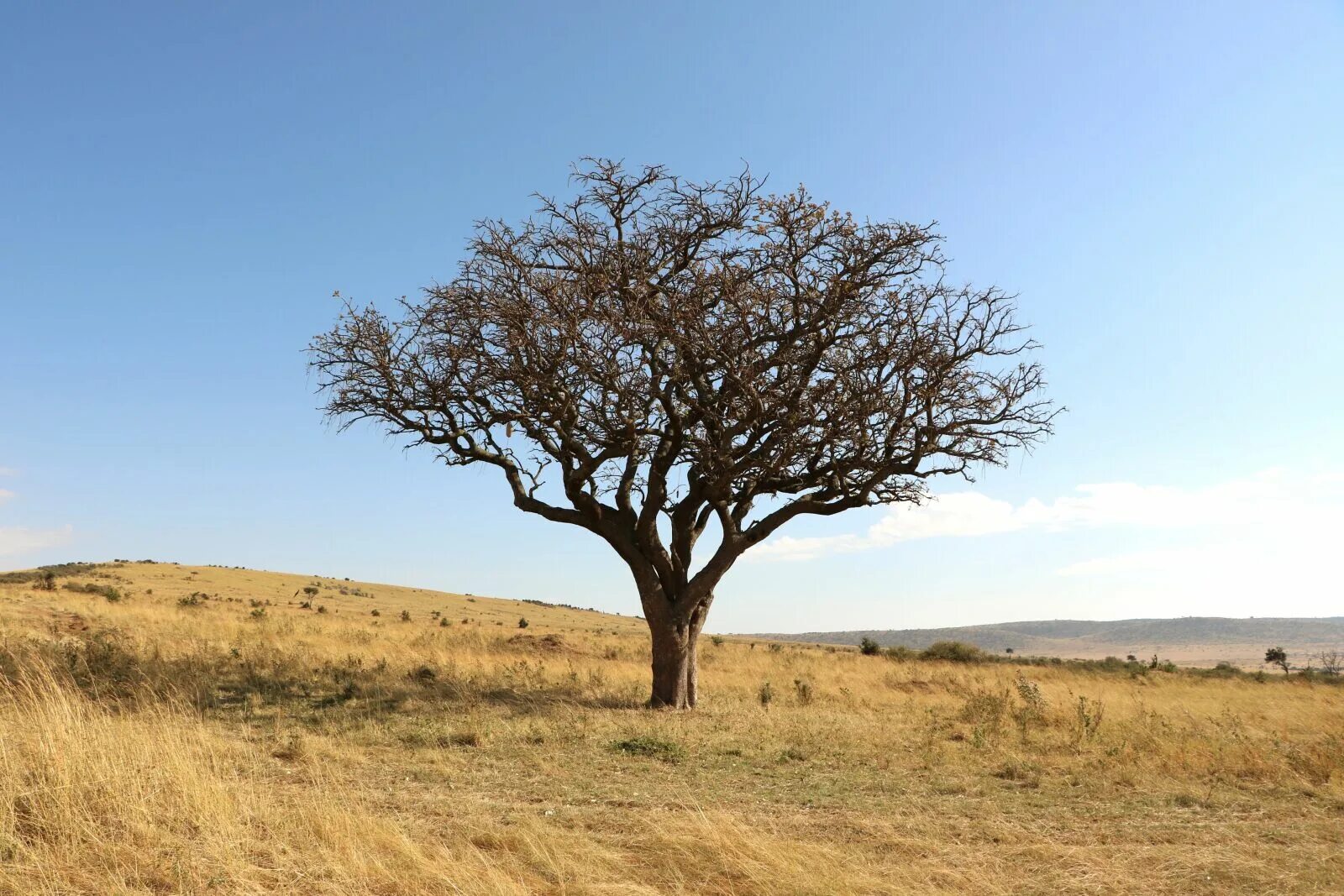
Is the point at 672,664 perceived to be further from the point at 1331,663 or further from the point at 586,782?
the point at 1331,663

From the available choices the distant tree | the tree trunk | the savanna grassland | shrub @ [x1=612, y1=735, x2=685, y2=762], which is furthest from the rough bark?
the distant tree

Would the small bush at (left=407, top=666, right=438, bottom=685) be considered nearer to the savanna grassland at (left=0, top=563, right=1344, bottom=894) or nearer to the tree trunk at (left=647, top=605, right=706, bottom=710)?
the savanna grassland at (left=0, top=563, right=1344, bottom=894)

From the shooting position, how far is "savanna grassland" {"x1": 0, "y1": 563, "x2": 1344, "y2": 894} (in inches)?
232

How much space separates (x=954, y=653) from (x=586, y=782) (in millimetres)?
38058

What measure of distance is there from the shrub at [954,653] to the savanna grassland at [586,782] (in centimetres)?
2010

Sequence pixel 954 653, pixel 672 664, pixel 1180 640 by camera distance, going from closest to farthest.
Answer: pixel 672 664, pixel 954 653, pixel 1180 640

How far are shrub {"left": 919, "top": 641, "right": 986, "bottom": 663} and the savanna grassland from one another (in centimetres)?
2010

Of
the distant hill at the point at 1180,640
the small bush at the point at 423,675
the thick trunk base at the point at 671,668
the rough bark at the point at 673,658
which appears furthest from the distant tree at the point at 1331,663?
the small bush at the point at 423,675

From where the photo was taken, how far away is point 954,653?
144 feet

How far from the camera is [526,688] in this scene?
1816 cm

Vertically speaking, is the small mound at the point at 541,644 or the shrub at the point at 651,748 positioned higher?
the small mound at the point at 541,644

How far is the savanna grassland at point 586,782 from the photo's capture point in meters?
5.90

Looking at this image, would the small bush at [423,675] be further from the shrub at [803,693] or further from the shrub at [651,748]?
the shrub at [803,693]

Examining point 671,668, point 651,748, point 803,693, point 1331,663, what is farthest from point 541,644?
point 1331,663
